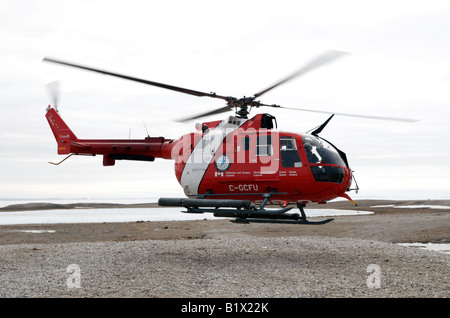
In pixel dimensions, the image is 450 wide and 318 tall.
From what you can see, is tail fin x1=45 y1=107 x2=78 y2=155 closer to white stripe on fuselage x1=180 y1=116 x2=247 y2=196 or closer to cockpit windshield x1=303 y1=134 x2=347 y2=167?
white stripe on fuselage x1=180 y1=116 x2=247 y2=196

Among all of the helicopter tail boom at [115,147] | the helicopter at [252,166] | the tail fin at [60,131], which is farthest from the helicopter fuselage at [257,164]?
the tail fin at [60,131]

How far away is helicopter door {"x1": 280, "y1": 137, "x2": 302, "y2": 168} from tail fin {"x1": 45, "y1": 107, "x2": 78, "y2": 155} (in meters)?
8.99

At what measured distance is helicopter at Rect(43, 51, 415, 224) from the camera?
11609 millimetres

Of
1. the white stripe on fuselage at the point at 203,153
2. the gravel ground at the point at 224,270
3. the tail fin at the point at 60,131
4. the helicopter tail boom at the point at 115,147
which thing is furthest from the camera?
the tail fin at the point at 60,131

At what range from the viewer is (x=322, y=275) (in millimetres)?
10539

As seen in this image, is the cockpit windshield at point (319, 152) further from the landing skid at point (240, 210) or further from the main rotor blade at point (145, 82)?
the main rotor blade at point (145, 82)

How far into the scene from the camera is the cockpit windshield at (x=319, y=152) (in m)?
11.6

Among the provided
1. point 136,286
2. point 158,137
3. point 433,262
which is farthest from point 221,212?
point 433,262

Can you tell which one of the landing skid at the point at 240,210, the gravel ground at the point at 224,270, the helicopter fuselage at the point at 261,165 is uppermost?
the helicopter fuselage at the point at 261,165

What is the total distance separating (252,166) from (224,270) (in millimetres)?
3124

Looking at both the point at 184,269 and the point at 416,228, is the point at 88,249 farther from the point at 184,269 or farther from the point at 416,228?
the point at 416,228

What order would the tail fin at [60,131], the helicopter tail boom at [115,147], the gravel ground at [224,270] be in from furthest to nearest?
the tail fin at [60,131] → the helicopter tail boom at [115,147] → the gravel ground at [224,270]

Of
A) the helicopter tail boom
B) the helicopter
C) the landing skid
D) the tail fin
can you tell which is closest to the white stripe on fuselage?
the helicopter
